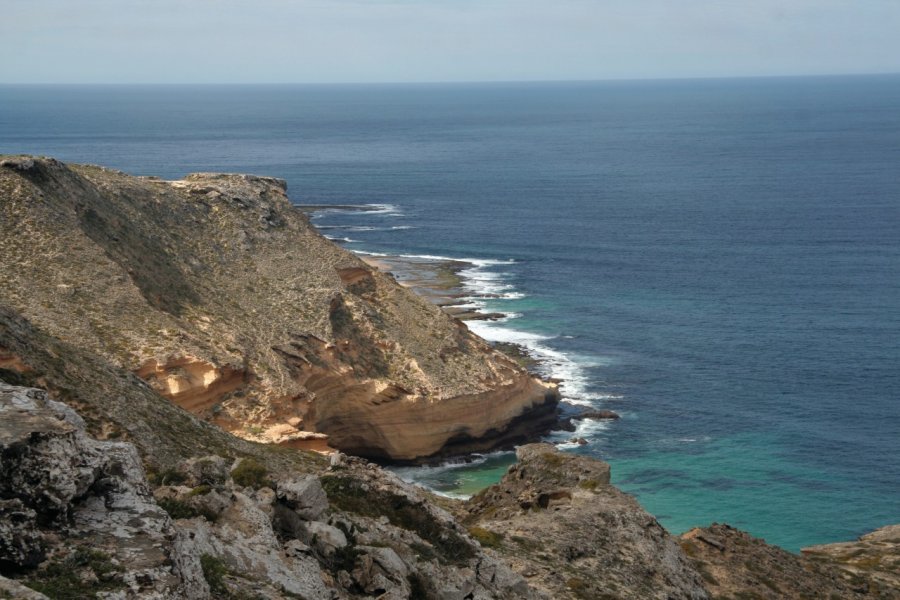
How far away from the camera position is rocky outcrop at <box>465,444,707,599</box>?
2931 cm

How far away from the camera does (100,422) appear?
95.2 feet

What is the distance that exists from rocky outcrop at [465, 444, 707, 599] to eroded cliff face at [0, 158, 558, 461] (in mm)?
16982

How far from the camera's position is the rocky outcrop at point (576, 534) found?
29312mm

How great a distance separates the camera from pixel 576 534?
3180cm

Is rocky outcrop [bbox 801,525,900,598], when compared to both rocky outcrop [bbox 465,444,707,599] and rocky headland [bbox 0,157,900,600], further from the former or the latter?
rocky outcrop [bbox 465,444,707,599]

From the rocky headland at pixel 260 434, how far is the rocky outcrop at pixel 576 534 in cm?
10

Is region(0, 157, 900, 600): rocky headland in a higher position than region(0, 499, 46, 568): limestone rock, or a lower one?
lower

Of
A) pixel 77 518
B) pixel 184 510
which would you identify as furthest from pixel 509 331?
pixel 77 518

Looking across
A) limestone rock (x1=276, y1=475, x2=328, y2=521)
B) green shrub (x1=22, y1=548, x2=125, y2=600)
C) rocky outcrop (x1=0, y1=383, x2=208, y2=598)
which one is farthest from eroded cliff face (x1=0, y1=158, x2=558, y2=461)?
green shrub (x1=22, y1=548, x2=125, y2=600)

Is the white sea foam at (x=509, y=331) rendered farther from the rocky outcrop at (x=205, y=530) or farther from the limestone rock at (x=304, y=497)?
the limestone rock at (x=304, y=497)

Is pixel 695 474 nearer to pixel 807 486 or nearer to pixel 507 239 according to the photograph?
pixel 807 486

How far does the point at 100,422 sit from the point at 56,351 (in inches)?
190

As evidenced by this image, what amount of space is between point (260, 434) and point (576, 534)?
22.4 meters

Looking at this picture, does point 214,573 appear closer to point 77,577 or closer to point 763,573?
→ point 77,577
